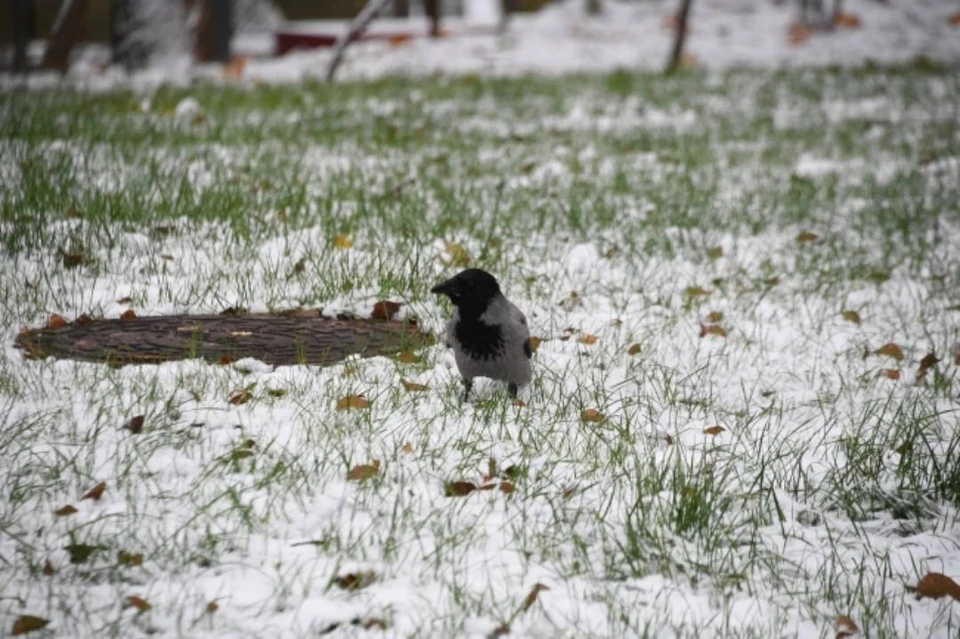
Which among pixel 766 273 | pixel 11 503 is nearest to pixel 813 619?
pixel 11 503

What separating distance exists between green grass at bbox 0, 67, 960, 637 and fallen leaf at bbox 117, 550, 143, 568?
0.01 meters

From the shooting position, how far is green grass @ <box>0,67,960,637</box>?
109 inches

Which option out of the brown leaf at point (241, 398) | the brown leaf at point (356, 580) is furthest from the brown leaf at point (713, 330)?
the brown leaf at point (356, 580)

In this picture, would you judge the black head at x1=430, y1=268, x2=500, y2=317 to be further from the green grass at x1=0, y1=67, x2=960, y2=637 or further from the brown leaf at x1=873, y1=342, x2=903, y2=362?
the brown leaf at x1=873, y1=342, x2=903, y2=362

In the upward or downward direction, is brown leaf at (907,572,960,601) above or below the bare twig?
below

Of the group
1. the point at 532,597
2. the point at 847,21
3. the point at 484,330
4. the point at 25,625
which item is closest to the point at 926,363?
the point at 484,330

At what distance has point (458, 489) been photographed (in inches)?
125

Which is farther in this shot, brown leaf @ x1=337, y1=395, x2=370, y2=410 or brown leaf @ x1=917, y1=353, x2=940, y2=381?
brown leaf @ x1=917, y1=353, x2=940, y2=381

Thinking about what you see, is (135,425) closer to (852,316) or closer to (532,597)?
(532,597)

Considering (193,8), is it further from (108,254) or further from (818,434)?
(818,434)

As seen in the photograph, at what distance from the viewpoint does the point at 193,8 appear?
15539 mm

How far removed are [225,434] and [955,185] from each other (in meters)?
6.92

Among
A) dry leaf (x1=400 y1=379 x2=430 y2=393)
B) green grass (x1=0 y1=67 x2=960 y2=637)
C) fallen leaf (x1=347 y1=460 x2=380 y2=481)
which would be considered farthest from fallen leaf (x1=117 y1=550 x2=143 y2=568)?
dry leaf (x1=400 y1=379 x2=430 y2=393)

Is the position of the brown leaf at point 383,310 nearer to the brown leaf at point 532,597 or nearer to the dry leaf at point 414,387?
the dry leaf at point 414,387
